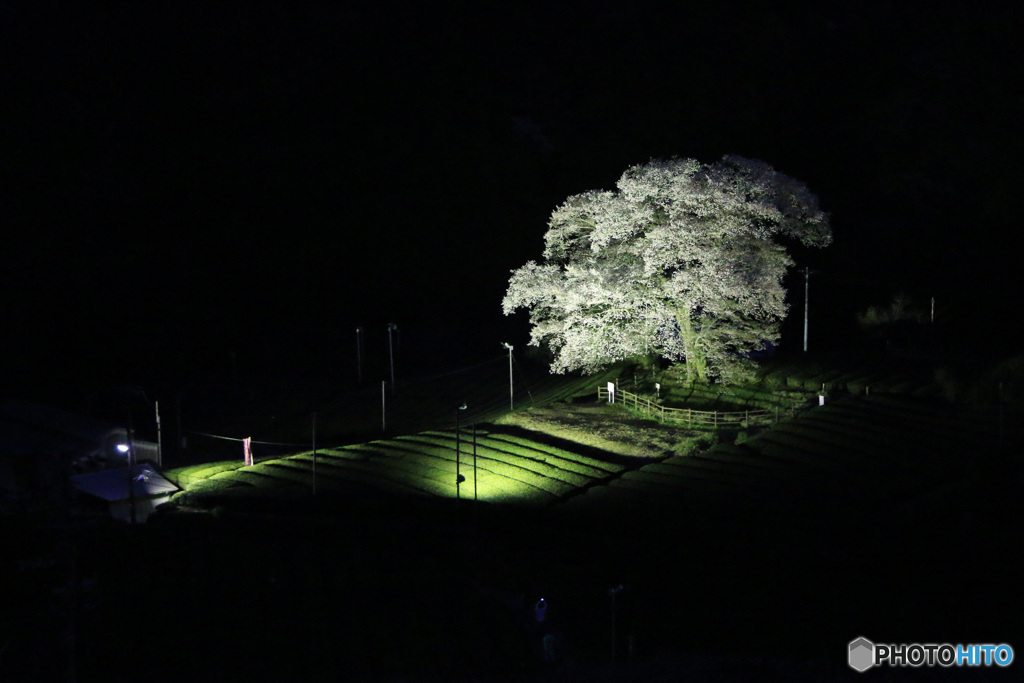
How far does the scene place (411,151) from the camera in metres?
78.6

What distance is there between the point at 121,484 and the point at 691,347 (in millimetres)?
20225

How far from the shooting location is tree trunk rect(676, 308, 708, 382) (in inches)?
1237

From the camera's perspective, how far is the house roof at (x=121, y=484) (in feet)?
86.1

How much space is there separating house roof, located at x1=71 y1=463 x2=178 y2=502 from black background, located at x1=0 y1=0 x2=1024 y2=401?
2051 centimetres

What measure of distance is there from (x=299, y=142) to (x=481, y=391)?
149 feet

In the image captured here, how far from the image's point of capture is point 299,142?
76875 millimetres

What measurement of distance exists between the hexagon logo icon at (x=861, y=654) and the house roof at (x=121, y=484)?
20179mm

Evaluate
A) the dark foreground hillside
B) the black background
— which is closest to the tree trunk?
the dark foreground hillside

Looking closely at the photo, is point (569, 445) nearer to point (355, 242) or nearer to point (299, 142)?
point (355, 242)

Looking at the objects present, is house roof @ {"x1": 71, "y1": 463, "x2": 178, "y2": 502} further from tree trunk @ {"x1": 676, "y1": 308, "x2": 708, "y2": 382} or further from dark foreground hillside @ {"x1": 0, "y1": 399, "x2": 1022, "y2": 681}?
tree trunk @ {"x1": 676, "y1": 308, "x2": 708, "y2": 382}

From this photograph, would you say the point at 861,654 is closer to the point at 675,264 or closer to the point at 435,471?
the point at 435,471

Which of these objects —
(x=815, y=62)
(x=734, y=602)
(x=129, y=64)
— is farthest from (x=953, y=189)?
(x=129, y=64)

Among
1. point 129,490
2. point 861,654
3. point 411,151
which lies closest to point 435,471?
point 129,490

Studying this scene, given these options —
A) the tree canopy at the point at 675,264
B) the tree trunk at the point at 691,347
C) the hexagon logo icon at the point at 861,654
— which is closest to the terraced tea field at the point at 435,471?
the tree canopy at the point at 675,264
